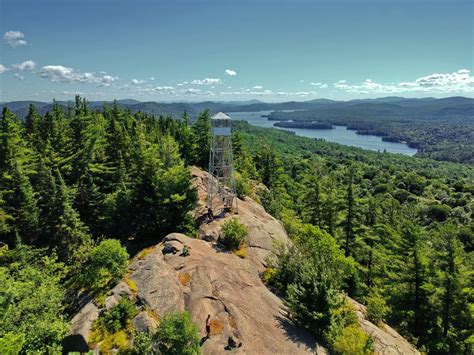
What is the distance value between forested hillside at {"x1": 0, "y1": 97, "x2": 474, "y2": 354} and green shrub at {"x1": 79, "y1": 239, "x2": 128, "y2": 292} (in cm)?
7

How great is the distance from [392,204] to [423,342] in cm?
3782

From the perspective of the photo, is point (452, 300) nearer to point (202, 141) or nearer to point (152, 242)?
point (152, 242)

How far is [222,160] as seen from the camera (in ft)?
97.9

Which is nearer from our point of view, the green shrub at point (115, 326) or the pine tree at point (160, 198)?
the green shrub at point (115, 326)

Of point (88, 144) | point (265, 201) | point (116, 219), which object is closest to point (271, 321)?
point (116, 219)

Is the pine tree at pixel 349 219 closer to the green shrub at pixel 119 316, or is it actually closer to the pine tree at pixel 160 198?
the pine tree at pixel 160 198

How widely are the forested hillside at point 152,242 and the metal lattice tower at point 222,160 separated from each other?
273 centimetres

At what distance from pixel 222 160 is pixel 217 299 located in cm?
1423

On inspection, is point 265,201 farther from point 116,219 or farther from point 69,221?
point 69,221

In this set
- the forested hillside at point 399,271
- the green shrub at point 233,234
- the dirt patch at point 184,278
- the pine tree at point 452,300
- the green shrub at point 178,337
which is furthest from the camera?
the green shrub at point 233,234

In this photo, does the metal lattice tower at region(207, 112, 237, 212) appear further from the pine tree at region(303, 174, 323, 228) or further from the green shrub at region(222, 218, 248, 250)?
the pine tree at region(303, 174, 323, 228)

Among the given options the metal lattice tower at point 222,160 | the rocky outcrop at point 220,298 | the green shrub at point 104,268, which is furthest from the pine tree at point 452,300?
the green shrub at point 104,268

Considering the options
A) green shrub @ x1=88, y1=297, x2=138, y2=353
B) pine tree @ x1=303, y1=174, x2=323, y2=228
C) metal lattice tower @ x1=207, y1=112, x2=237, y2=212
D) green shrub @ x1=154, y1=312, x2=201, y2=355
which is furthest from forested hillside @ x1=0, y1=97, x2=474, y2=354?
green shrub @ x1=154, y1=312, x2=201, y2=355

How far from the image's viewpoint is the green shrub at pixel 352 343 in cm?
1655
